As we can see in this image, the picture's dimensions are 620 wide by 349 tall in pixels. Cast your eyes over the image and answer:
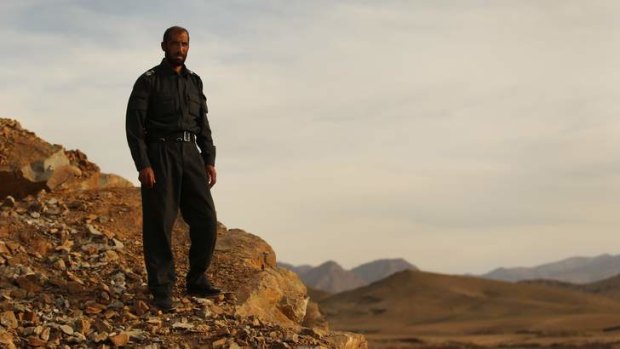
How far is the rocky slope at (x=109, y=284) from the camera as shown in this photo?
21.8ft

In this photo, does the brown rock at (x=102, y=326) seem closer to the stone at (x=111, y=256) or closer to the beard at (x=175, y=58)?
the stone at (x=111, y=256)

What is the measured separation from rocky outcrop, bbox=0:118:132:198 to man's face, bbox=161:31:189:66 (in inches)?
165

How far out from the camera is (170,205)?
7285 mm

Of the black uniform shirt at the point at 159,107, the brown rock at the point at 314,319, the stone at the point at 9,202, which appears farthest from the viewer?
the brown rock at the point at 314,319

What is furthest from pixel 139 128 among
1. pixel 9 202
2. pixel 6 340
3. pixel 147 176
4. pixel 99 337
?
pixel 9 202

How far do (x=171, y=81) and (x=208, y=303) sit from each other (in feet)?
7.21

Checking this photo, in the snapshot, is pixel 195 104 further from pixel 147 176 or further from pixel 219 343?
pixel 219 343

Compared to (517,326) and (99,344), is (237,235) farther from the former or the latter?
(517,326)

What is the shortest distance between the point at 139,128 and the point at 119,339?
1.97 meters

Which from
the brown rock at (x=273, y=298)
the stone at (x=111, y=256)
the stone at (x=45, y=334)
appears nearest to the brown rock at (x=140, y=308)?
the stone at (x=45, y=334)

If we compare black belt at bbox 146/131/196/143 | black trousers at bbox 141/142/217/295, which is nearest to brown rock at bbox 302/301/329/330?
black trousers at bbox 141/142/217/295

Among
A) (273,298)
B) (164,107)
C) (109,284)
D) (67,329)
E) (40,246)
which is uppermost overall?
(164,107)

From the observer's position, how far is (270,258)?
985 centimetres

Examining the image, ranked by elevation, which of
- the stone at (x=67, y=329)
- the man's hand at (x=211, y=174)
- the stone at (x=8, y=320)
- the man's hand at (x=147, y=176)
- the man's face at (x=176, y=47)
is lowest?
the stone at (x=67, y=329)
